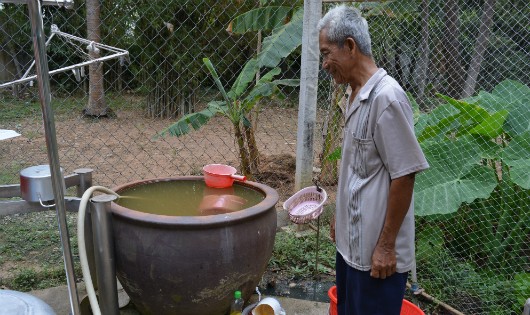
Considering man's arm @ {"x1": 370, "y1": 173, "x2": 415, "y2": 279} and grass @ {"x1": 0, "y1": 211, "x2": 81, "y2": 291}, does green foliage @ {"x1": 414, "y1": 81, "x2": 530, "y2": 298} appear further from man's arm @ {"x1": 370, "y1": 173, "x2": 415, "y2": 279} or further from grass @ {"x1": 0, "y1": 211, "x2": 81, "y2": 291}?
grass @ {"x1": 0, "y1": 211, "x2": 81, "y2": 291}

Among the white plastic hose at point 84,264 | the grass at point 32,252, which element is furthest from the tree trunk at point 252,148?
the white plastic hose at point 84,264

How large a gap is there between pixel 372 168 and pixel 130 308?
1.79 m

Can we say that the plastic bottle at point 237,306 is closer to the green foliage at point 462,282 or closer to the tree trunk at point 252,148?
the green foliage at point 462,282

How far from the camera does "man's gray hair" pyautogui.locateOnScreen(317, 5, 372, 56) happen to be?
1656 millimetres

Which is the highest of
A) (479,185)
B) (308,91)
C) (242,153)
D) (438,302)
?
(308,91)

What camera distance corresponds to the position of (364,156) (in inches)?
66.6

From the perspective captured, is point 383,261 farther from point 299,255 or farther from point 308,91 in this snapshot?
point 308,91

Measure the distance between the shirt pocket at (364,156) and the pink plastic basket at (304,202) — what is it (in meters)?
0.83

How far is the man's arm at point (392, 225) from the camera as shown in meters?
1.60

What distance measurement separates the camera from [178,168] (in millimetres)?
5781

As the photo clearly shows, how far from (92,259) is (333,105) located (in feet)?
9.86

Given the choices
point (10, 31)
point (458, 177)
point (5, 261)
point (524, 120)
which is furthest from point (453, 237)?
point (10, 31)

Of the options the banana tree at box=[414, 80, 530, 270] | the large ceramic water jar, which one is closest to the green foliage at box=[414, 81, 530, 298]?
the banana tree at box=[414, 80, 530, 270]

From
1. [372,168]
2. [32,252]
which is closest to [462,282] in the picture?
[372,168]
